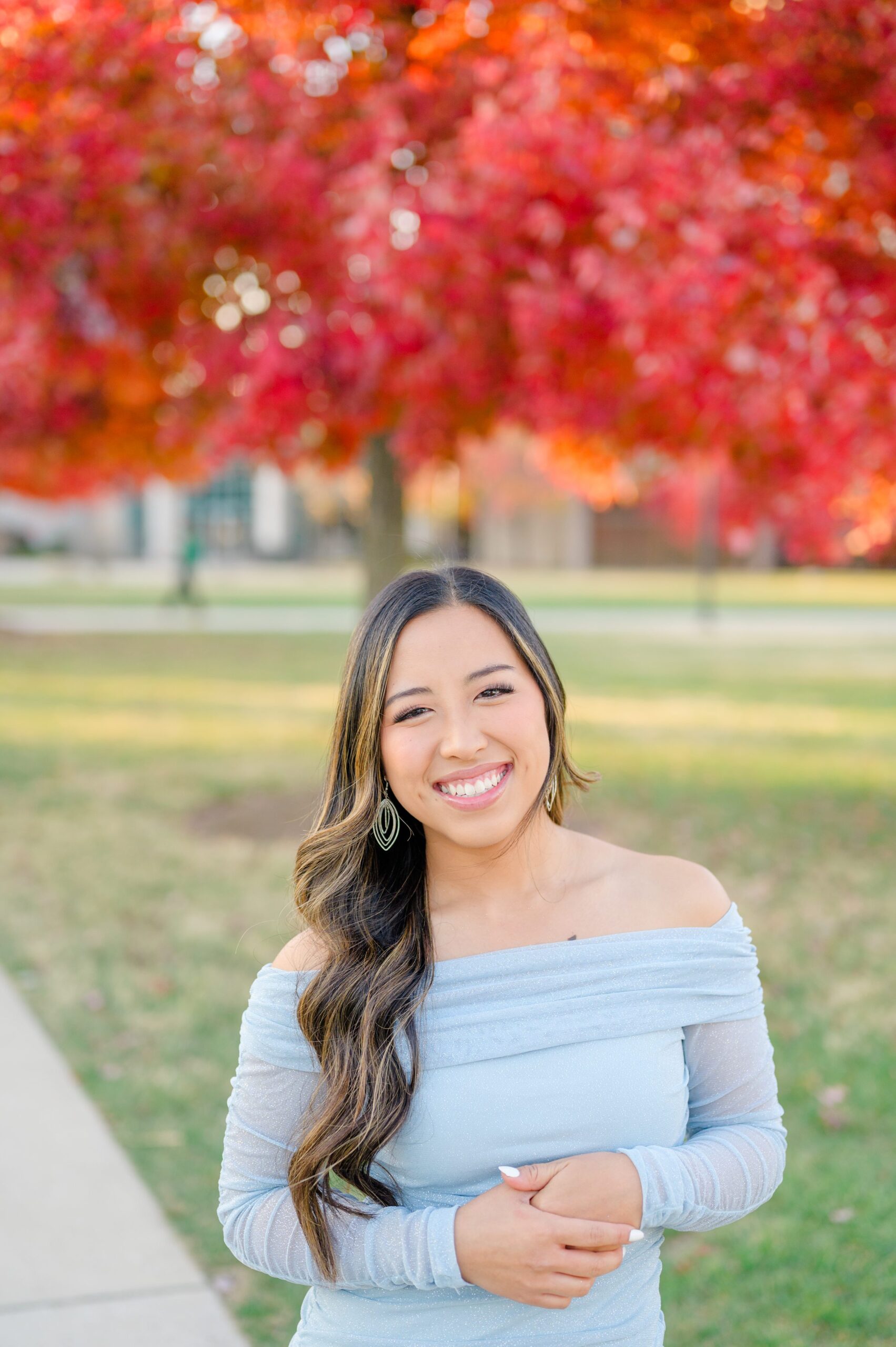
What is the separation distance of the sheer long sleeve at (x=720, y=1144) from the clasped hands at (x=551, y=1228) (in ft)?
0.14

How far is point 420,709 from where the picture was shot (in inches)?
70.9

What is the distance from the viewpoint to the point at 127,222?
6219 millimetres

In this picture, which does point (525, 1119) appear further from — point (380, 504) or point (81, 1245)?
point (380, 504)

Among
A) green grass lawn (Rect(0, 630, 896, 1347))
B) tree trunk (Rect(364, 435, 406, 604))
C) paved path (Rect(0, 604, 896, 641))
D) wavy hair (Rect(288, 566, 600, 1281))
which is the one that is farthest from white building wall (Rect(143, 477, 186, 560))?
wavy hair (Rect(288, 566, 600, 1281))

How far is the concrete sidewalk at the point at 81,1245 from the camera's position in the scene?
9.86 feet

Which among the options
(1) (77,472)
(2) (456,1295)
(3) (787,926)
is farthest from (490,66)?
(1) (77,472)

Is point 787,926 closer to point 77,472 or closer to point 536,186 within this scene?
point 536,186

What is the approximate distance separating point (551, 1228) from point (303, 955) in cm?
45

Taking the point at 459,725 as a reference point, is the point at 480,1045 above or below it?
below

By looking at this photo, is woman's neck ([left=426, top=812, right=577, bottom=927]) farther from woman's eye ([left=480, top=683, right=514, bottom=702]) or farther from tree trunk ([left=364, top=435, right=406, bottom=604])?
tree trunk ([left=364, top=435, right=406, bottom=604])

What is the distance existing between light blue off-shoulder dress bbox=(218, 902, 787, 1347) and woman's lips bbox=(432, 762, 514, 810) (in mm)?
181

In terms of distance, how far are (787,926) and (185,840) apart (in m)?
3.33

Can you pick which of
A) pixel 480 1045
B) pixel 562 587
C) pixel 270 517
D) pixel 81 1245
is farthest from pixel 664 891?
pixel 270 517

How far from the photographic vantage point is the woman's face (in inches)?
70.4
